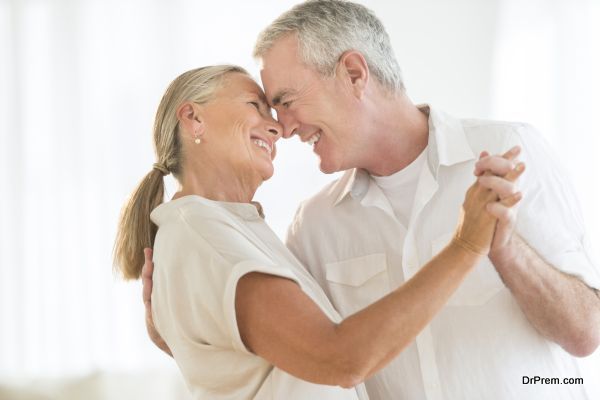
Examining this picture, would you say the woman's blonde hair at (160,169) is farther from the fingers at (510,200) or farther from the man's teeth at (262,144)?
the fingers at (510,200)

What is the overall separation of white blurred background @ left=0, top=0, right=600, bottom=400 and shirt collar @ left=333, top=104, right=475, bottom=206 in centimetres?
157

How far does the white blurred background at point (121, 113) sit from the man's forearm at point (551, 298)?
6.22 feet

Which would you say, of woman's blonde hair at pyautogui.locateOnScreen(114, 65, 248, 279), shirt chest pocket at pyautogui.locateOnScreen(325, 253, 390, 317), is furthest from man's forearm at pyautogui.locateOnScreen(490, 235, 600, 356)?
woman's blonde hair at pyautogui.locateOnScreen(114, 65, 248, 279)

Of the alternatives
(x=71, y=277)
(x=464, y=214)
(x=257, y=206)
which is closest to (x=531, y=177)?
(x=464, y=214)

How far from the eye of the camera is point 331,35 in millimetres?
2068

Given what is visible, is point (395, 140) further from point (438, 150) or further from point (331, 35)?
point (331, 35)

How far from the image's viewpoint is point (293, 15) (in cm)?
210

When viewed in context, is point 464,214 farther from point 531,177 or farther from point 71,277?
point 71,277

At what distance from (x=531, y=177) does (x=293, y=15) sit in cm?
73

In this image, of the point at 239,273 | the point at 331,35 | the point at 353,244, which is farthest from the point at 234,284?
the point at 331,35

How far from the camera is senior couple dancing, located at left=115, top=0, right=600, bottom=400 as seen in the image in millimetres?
1448

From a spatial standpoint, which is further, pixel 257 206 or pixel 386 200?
pixel 386 200

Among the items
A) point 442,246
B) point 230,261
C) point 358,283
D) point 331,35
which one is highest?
point 331,35

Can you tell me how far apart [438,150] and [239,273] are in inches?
28.8
